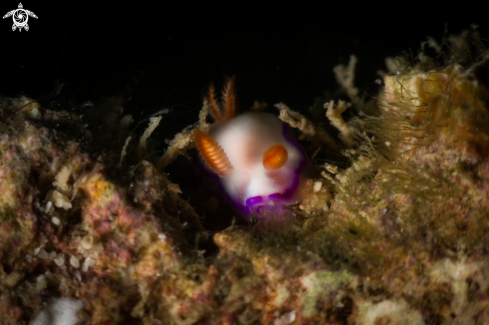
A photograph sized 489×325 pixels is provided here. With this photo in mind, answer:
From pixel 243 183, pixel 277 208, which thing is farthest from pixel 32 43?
pixel 277 208

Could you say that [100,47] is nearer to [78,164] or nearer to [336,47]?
[78,164]

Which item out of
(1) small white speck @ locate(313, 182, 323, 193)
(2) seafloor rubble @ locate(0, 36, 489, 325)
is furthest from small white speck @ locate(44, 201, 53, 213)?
(1) small white speck @ locate(313, 182, 323, 193)

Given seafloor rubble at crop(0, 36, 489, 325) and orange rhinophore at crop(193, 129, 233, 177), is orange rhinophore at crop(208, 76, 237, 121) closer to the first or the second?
orange rhinophore at crop(193, 129, 233, 177)

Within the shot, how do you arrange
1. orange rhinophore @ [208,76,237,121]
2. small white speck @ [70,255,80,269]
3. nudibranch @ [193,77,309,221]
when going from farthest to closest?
orange rhinophore @ [208,76,237,121] → nudibranch @ [193,77,309,221] → small white speck @ [70,255,80,269]
